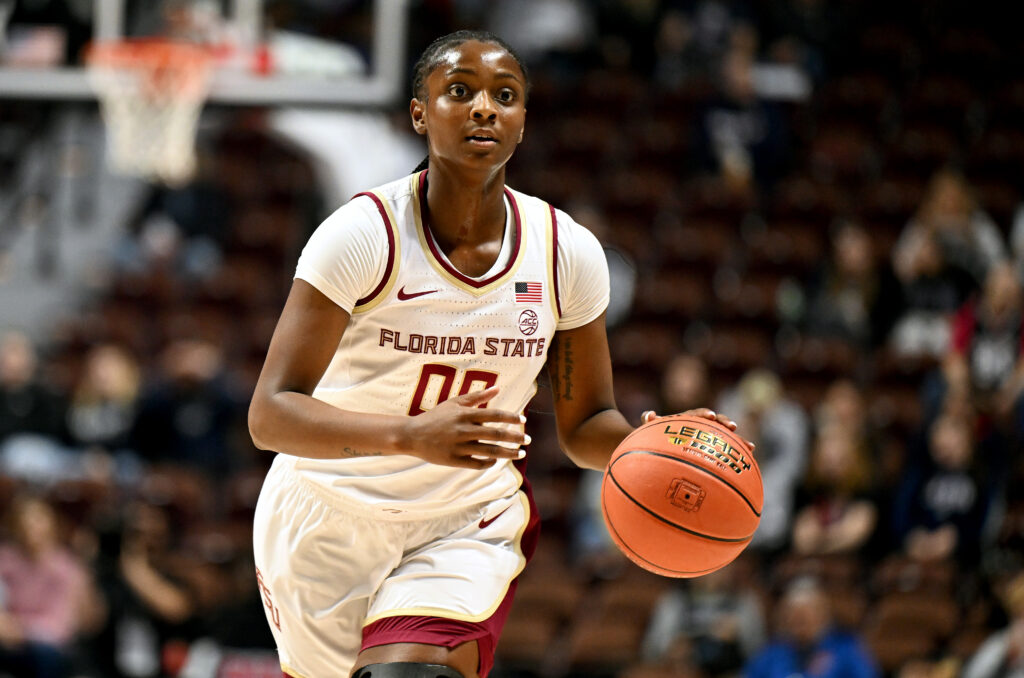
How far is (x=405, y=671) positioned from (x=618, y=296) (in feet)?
24.4

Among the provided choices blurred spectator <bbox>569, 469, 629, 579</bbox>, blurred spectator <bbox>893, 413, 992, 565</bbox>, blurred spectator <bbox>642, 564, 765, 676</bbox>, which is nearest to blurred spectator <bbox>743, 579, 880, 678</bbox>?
blurred spectator <bbox>642, 564, 765, 676</bbox>

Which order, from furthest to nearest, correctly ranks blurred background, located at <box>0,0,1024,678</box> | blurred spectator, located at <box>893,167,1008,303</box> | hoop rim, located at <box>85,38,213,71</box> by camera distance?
blurred spectator, located at <box>893,167,1008,303</box>
hoop rim, located at <box>85,38,213,71</box>
blurred background, located at <box>0,0,1024,678</box>

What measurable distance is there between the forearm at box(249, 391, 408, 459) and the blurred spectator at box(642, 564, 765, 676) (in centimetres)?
482

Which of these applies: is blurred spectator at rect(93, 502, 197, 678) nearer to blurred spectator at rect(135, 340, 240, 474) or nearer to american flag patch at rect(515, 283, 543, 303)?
blurred spectator at rect(135, 340, 240, 474)

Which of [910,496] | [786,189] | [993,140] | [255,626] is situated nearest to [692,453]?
[255,626]

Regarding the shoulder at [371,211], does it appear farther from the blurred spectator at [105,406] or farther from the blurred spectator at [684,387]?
the blurred spectator at [105,406]

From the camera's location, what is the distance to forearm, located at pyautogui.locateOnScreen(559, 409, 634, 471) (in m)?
3.52

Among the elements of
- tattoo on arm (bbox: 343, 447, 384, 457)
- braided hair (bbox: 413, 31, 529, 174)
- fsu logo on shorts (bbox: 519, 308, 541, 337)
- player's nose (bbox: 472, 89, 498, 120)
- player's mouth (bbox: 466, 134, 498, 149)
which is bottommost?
tattoo on arm (bbox: 343, 447, 384, 457)

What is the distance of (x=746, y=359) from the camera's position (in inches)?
379

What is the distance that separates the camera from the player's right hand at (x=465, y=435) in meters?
2.77

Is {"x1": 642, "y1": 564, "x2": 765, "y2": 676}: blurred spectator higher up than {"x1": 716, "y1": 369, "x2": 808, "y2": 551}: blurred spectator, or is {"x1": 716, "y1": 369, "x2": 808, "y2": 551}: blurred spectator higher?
{"x1": 716, "y1": 369, "x2": 808, "y2": 551}: blurred spectator

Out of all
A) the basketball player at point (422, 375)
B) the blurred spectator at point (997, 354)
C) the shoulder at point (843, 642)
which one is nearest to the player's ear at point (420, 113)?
the basketball player at point (422, 375)

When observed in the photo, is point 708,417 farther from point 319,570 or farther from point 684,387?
point 684,387

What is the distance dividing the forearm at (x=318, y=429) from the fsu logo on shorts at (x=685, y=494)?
71 centimetres
